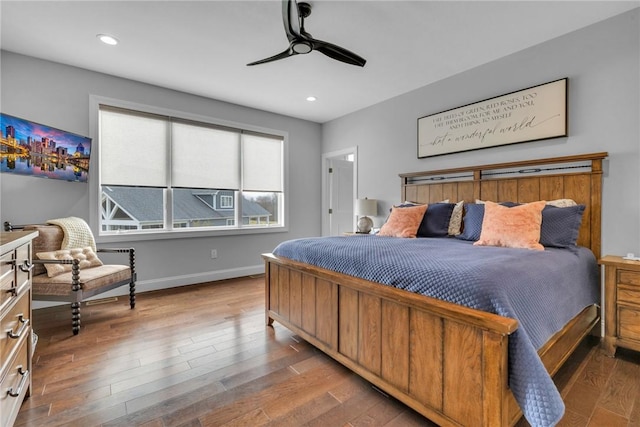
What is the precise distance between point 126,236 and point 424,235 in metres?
3.52

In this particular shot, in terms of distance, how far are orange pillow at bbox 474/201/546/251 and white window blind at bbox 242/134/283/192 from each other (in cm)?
338

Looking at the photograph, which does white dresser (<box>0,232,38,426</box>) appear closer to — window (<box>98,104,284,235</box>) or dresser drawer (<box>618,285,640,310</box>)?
window (<box>98,104,284,235</box>)

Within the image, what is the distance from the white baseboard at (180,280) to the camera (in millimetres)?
3584

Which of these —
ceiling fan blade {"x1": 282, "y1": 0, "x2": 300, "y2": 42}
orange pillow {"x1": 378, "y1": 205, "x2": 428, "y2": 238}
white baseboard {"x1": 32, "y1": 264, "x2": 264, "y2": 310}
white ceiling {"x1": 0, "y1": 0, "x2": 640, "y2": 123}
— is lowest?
white baseboard {"x1": 32, "y1": 264, "x2": 264, "y2": 310}

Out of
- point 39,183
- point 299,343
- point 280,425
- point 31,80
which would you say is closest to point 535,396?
point 280,425

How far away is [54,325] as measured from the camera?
274 cm

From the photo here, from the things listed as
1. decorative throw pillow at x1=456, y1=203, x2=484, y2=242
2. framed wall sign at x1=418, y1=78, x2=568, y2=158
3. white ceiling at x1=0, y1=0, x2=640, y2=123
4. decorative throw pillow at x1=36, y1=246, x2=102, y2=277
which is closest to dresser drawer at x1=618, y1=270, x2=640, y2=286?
decorative throw pillow at x1=456, y1=203, x2=484, y2=242

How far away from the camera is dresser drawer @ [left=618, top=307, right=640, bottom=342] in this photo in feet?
6.81

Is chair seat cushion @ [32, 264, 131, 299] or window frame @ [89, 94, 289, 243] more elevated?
window frame @ [89, 94, 289, 243]

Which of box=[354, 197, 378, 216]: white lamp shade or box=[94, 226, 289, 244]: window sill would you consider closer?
box=[94, 226, 289, 244]: window sill

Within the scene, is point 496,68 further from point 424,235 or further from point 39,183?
point 39,183

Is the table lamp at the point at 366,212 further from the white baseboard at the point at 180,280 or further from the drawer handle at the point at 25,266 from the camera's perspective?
the drawer handle at the point at 25,266

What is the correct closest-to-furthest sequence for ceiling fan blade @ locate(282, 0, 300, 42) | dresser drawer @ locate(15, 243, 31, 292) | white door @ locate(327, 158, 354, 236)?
dresser drawer @ locate(15, 243, 31, 292) < ceiling fan blade @ locate(282, 0, 300, 42) < white door @ locate(327, 158, 354, 236)

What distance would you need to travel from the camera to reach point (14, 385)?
4.70 feet
